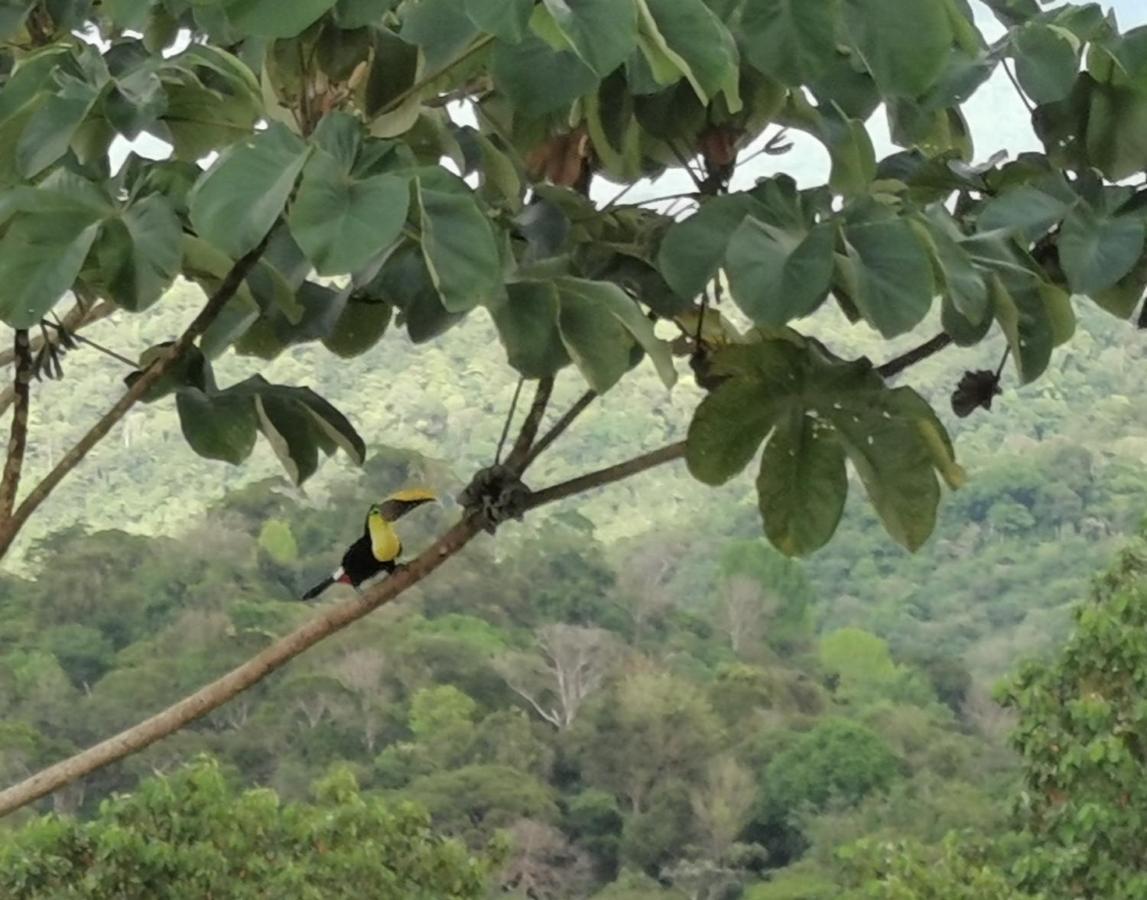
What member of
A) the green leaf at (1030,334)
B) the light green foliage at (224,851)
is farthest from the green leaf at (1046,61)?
the light green foliage at (224,851)

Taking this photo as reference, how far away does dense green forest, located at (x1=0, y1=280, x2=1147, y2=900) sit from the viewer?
6.20m

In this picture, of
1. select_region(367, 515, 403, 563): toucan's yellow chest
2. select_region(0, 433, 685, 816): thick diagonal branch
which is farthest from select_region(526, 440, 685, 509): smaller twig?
select_region(367, 515, 403, 563): toucan's yellow chest

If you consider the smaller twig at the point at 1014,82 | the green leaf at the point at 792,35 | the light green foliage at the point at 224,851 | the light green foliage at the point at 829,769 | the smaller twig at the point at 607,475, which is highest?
the green leaf at the point at 792,35

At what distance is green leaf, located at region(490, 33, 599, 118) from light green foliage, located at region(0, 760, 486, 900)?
301 centimetres

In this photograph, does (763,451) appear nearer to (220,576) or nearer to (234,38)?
(234,38)

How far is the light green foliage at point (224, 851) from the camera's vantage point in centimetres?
355

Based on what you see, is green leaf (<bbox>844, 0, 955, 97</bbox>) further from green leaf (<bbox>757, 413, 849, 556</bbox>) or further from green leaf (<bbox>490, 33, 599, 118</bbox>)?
green leaf (<bbox>757, 413, 849, 556</bbox>)

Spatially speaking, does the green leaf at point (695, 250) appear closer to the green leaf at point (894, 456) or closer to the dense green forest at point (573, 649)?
the green leaf at point (894, 456)

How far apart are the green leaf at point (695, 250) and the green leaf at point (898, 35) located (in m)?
0.13

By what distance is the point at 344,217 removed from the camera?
729mm

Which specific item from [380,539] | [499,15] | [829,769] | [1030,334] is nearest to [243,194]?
[499,15]

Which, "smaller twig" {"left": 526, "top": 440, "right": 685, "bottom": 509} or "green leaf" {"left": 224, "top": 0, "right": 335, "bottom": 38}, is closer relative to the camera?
"green leaf" {"left": 224, "top": 0, "right": 335, "bottom": 38}

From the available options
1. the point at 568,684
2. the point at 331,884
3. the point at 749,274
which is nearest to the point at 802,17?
the point at 749,274

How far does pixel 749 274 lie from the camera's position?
0.84 m
